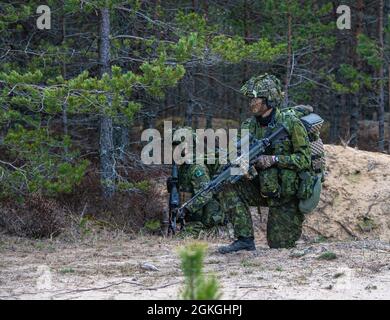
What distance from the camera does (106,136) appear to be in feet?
37.7

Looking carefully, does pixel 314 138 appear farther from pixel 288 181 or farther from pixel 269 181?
pixel 269 181

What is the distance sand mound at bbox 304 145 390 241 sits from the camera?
37.6ft

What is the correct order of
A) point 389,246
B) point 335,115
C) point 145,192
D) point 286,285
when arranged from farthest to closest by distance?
point 335,115, point 145,192, point 389,246, point 286,285

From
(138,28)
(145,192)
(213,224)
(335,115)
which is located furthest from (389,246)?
(335,115)

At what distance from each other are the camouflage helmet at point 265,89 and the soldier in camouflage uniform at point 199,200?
2.47 m

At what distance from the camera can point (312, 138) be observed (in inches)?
321

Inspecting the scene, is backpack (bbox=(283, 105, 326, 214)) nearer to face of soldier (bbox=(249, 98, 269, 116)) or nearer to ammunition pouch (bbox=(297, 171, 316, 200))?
ammunition pouch (bbox=(297, 171, 316, 200))

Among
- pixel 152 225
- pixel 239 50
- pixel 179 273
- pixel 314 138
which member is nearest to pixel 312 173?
pixel 314 138

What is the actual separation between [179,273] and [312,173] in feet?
7.10

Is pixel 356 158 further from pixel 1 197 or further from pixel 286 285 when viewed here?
pixel 286 285

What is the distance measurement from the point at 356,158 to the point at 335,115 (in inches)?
431

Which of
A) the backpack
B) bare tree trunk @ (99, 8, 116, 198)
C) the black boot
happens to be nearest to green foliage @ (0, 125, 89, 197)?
bare tree trunk @ (99, 8, 116, 198)

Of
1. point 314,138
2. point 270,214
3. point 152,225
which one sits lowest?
point 152,225

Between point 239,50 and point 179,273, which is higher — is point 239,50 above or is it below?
above
